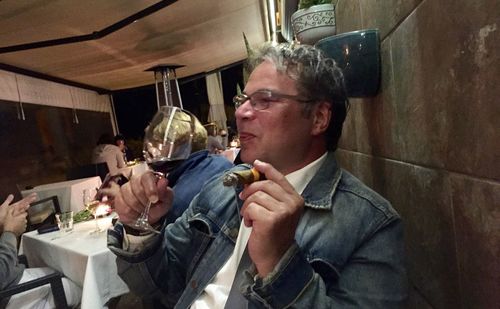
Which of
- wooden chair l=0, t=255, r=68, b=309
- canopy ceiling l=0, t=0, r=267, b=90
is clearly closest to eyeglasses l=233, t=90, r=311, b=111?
wooden chair l=0, t=255, r=68, b=309

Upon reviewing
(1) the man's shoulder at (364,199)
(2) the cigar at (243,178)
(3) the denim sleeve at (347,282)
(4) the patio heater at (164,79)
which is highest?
(4) the patio heater at (164,79)

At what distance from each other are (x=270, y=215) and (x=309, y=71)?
0.51 metres

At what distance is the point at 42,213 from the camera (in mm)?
3221

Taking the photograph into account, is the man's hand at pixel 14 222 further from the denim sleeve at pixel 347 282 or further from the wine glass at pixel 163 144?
the denim sleeve at pixel 347 282

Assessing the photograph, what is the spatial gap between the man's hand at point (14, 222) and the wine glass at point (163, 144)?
159 cm

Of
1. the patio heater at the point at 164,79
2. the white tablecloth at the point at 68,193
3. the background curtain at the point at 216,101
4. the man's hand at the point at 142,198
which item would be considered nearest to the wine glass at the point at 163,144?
the man's hand at the point at 142,198

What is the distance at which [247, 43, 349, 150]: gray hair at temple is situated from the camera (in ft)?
3.34

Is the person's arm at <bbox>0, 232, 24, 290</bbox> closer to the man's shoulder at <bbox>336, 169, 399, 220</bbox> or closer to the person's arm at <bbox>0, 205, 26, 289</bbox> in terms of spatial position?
the person's arm at <bbox>0, 205, 26, 289</bbox>

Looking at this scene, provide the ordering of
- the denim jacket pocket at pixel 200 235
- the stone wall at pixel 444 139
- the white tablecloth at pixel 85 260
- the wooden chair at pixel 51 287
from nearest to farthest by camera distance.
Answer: the stone wall at pixel 444 139, the denim jacket pocket at pixel 200 235, the wooden chair at pixel 51 287, the white tablecloth at pixel 85 260

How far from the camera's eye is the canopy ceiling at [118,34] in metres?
3.39

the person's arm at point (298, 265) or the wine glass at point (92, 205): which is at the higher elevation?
the person's arm at point (298, 265)

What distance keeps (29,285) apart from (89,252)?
347 mm

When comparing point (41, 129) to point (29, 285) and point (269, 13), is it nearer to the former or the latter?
point (269, 13)

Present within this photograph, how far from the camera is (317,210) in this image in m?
0.92
